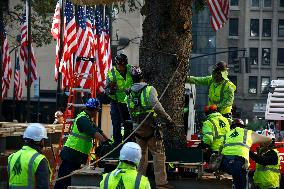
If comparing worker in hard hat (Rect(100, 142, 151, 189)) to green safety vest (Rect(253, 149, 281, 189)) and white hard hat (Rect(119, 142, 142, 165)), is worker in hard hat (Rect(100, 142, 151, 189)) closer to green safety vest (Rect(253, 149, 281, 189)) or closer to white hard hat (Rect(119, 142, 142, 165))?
white hard hat (Rect(119, 142, 142, 165))

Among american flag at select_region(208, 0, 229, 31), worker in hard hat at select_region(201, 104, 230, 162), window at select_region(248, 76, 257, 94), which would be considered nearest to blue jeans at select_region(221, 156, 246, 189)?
worker in hard hat at select_region(201, 104, 230, 162)

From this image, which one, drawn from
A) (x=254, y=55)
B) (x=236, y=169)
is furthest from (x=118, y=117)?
(x=254, y=55)

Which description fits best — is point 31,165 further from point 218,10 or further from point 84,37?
point 84,37

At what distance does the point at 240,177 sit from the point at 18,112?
3699 cm

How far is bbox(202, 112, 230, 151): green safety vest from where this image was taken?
16469 mm

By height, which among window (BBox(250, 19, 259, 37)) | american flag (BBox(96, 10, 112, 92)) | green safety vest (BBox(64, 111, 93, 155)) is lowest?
green safety vest (BBox(64, 111, 93, 155))

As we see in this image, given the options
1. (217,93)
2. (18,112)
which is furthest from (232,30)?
(217,93)

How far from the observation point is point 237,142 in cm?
1606

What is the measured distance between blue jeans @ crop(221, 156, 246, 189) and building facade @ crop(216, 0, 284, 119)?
231 feet

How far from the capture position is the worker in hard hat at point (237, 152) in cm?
1588

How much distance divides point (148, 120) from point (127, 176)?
4735mm

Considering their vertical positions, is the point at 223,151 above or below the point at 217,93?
below

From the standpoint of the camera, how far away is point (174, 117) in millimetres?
16078

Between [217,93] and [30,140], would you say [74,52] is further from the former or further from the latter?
[30,140]
